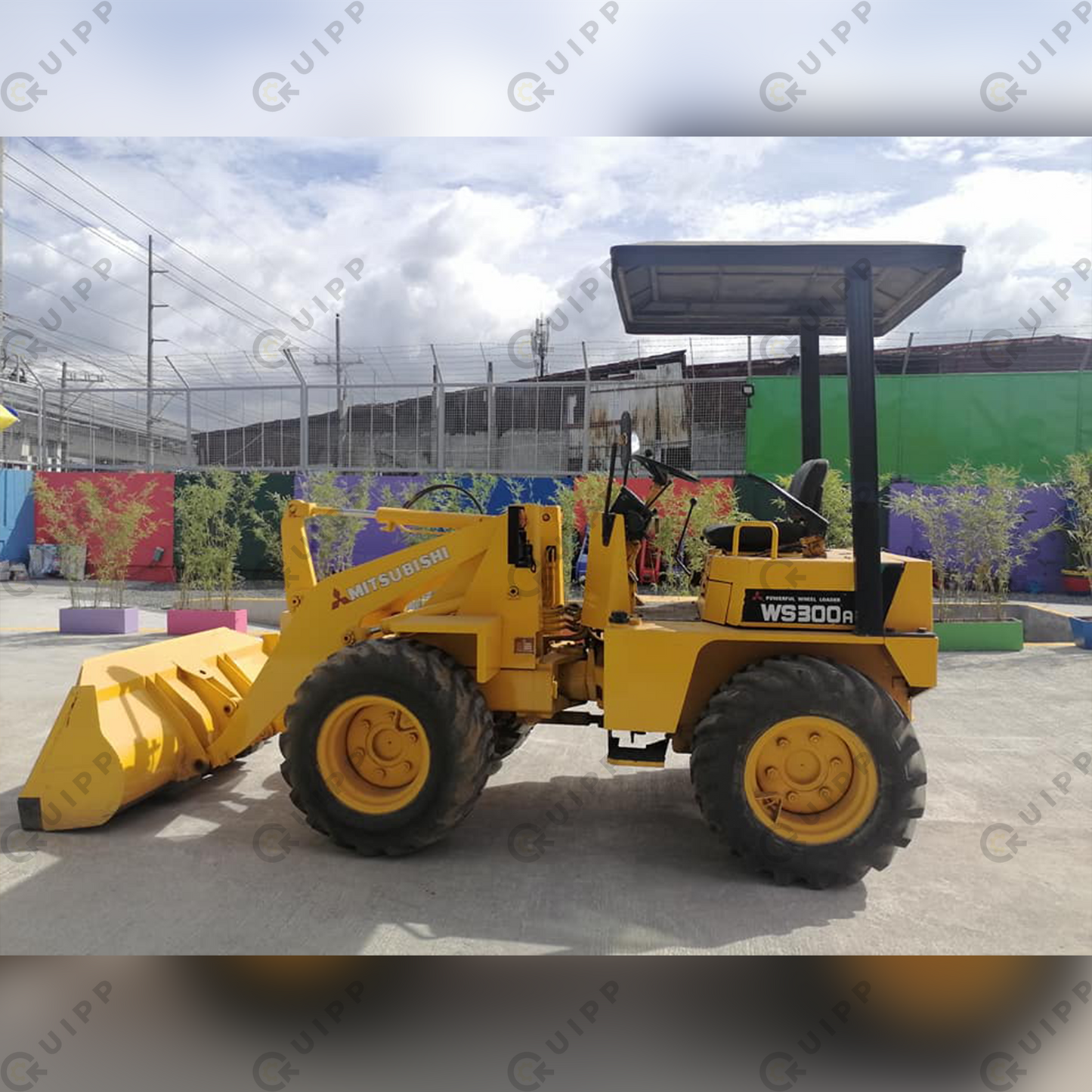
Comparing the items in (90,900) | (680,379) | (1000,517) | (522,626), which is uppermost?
(680,379)

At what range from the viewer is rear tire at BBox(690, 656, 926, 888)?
416 cm

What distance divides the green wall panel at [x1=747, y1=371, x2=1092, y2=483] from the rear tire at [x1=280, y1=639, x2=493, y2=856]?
16468mm

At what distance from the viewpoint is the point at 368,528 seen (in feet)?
58.0

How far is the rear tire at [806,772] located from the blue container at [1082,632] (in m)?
8.69

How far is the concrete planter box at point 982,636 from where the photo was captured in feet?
36.8

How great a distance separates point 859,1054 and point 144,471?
20.7 meters

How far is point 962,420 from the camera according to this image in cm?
2006

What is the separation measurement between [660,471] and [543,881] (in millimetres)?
2173

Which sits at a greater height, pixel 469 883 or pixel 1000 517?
pixel 1000 517

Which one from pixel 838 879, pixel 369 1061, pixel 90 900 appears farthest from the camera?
pixel 838 879

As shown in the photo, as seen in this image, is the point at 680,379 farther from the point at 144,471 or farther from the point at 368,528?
the point at 144,471

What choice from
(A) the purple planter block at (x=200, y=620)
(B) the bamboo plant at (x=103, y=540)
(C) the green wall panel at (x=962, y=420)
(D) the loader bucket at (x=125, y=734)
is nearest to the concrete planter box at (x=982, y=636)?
(D) the loader bucket at (x=125, y=734)

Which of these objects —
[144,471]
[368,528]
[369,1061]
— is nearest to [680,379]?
[368,528]

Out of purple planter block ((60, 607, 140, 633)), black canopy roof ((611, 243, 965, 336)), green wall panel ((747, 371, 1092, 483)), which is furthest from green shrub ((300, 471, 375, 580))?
green wall panel ((747, 371, 1092, 483))
